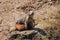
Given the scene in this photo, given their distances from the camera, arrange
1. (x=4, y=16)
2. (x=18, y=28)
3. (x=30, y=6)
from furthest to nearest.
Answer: (x=30, y=6), (x=4, y=16), (x=18, y=28)

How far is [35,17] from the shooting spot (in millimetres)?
6613

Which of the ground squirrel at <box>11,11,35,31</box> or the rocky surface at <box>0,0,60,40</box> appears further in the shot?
the rocky surface at <box>0,0,60,40</box>

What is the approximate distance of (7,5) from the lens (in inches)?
292

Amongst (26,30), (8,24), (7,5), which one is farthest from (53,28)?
(7,5)

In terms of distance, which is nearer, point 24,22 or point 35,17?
point 24,22

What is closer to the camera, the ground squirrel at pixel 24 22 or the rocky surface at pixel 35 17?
the ground squirrel at pixel 24 22

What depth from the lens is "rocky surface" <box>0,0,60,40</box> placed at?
5.72 meters

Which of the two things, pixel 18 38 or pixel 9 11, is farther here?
pixel 9 11

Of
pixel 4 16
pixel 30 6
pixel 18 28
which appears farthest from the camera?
pixel 30 6

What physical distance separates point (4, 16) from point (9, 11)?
0.35m

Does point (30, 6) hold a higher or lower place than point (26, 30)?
higher

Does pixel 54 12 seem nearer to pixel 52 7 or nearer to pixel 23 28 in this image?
pixel 52 7

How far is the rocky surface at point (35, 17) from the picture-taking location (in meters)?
5.72

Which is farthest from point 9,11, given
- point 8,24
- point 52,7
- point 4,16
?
point 52,7
